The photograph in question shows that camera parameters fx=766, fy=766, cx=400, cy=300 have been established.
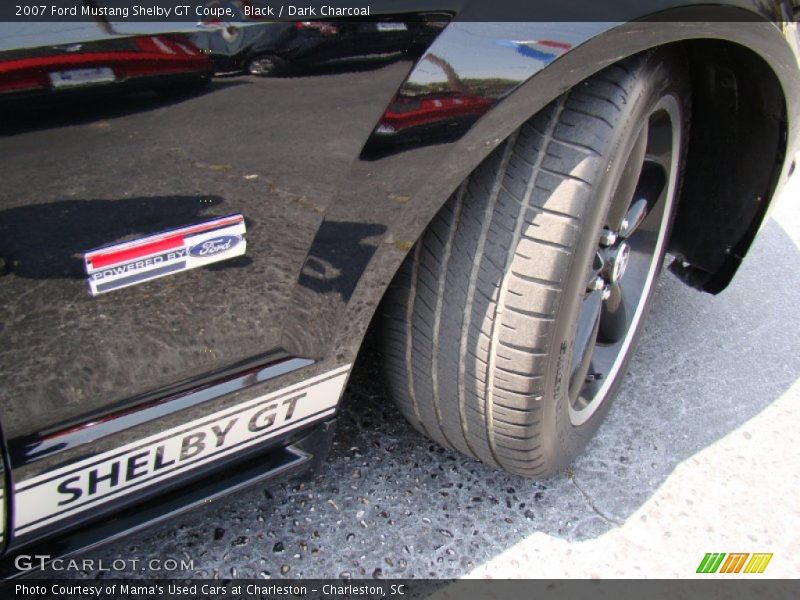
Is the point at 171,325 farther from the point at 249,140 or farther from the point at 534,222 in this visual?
the point at 534,222

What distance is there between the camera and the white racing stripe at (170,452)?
1.12m

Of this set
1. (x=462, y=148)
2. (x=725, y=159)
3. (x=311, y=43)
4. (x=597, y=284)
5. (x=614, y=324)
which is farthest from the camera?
(x=614, y=324)

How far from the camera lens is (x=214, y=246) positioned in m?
1.09

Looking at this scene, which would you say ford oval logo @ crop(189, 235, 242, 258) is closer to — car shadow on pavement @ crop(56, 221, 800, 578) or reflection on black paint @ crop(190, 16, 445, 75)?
reflection on black paint @ crop(190, 16, 445, 75)

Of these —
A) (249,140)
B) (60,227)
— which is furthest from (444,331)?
(60,227)

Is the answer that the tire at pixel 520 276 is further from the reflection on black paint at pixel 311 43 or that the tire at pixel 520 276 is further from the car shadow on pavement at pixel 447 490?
the reflection on black paint at pixel 311 43

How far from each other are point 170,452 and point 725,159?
157 cm

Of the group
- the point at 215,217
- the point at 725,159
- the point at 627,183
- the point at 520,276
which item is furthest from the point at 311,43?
the point at 725,159

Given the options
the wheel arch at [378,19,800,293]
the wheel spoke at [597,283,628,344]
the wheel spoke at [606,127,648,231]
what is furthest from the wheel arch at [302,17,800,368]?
the wheel spoke at [597,283,628,344]

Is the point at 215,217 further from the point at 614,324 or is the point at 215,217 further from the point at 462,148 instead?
the point at 614,324

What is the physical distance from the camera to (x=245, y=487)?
138cm
